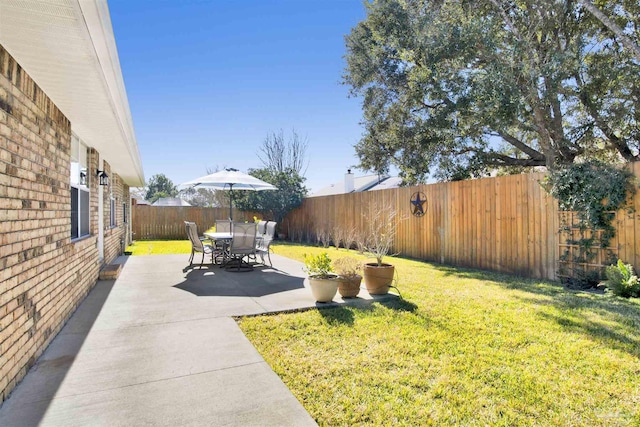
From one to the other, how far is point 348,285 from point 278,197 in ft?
40.8

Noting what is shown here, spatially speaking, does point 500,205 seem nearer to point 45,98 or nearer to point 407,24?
point 407,24

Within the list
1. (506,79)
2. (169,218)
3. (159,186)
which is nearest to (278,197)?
(169,218)

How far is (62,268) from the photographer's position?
3.86 metres

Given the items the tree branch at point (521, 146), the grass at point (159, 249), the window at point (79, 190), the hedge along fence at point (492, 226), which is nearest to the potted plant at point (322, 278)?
the window at point (79, 190)

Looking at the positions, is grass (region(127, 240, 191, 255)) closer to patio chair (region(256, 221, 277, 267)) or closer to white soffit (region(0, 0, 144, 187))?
patio chair (region(256, 221, 277, 267))

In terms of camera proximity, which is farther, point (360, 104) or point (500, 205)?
point (360, 104)

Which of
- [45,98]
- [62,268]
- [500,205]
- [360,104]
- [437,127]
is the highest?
[360,104]

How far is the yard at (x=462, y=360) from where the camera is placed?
2305 mm

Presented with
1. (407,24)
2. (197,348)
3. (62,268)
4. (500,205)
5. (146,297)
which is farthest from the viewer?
(407,24)

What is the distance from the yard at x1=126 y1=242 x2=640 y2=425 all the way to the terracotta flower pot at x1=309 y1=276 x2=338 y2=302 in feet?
1.05

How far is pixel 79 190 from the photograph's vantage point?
5.34 m

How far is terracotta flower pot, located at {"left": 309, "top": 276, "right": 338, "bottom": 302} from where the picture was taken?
472 cm

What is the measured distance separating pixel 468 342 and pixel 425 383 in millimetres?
1050

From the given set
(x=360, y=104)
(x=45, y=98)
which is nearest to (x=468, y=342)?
(x=45, y=98)
